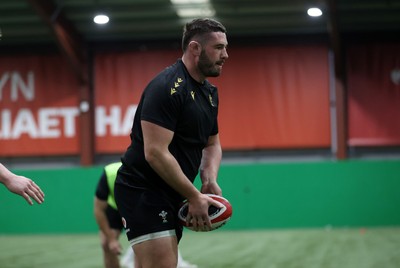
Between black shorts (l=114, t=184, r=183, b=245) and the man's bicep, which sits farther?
black shorts (l=114, t=184, r=183, b=245)

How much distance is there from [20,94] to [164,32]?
413 cm

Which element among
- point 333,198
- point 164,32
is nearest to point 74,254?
point 333,198

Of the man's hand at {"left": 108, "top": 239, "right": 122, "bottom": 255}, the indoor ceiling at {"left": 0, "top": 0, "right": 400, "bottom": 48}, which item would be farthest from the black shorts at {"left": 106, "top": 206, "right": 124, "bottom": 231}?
the indoor ceiling at {"left": 0, "top": 0, "right": 400, "bottom": 48}

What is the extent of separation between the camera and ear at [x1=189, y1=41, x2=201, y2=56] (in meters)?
4.11

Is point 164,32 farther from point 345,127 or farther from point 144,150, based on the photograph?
point 144,150

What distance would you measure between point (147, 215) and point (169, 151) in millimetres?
385

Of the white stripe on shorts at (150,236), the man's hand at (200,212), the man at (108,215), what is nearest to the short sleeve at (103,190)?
the man at (108,215)

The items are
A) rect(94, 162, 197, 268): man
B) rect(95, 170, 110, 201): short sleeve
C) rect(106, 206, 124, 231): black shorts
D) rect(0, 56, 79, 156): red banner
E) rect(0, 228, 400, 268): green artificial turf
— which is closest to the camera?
rect(94, 162, 197, 268): man

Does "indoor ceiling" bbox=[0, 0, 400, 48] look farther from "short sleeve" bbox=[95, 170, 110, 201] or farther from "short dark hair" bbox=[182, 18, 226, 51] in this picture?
"short dark hair" bbox=[182, 18, 226, 51]

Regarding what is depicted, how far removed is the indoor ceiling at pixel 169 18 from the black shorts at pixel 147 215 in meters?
12.0

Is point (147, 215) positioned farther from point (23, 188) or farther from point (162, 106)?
point (23, 188)

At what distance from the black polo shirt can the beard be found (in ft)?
0.30

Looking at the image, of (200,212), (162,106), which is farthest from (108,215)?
(162,106)

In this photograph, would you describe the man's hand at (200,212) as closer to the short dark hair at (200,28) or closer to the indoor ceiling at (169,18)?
the short dark hair at (200,28)
